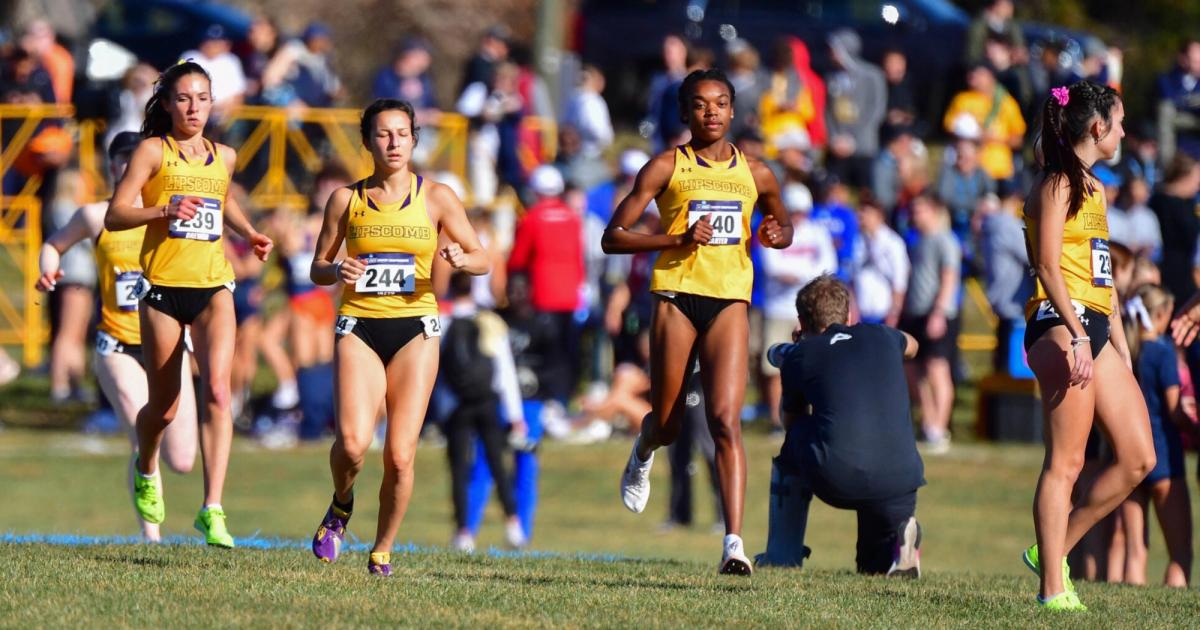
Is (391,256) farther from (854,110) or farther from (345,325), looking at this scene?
(854,110)

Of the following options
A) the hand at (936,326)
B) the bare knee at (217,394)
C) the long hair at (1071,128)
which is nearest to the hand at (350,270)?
the bare knee at (217,394)

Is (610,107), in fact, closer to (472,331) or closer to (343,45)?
(343,45)

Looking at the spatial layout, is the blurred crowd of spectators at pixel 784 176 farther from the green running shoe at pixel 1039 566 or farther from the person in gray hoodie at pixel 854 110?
the green running shoe at pixel 1039 566

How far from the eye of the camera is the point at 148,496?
1006 centimetres

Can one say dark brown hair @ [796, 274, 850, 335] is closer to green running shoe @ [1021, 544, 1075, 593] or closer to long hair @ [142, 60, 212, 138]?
green running shoe @ [1021, 544, 1075, 593]

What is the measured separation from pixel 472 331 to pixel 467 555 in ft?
15.5

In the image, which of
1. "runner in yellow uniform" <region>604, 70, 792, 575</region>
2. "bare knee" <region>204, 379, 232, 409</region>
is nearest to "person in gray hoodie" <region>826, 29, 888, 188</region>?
"runner in yellow uniform" <region>604, 70, 792, 575</region>

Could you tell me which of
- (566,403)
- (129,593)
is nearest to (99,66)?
(566,403)

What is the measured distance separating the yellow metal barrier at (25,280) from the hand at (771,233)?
12.3 m

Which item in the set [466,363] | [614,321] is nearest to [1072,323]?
[466,363]

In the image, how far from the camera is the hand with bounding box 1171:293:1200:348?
28.8 ft

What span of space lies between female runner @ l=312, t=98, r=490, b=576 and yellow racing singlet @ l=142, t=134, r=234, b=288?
2.53ft

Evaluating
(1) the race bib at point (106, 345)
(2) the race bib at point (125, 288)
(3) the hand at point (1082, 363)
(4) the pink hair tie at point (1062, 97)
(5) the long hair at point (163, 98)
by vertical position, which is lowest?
(1) the race bib at point (106, 345)

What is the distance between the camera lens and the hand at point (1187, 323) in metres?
8.77
